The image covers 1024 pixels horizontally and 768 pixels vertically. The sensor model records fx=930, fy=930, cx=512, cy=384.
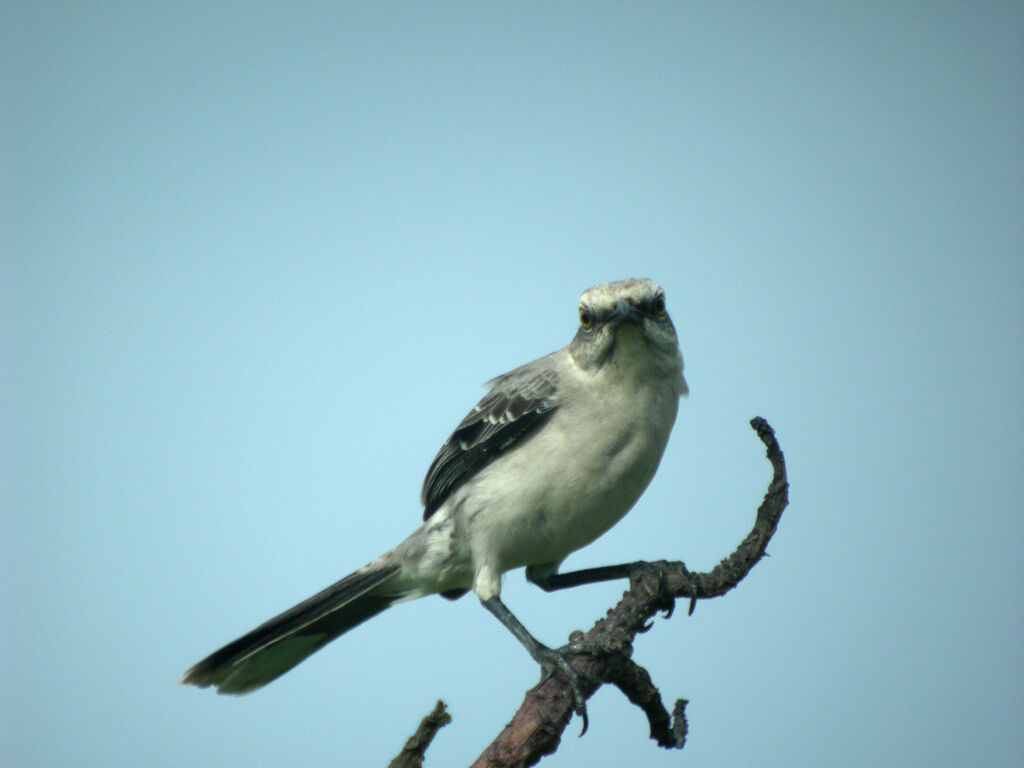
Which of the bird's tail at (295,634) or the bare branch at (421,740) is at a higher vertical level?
the bird's tail at (295,634)

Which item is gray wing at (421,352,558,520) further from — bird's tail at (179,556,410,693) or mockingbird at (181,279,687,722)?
bird's tail at (179,556,410,693)

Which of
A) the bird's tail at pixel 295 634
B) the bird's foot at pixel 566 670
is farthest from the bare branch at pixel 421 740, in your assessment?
the bird's tail at pixel 295 634

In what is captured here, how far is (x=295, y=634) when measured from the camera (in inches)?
201

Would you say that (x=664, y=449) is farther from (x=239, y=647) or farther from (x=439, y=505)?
(x=239, y=647)

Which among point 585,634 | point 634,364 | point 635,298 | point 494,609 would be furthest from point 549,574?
point 635,298

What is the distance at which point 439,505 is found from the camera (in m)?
5.36

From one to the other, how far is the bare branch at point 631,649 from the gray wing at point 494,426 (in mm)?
958

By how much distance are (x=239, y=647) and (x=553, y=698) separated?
1.93 meters

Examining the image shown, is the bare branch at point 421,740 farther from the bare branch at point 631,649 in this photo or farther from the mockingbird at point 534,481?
the mockingbird at point 534,481

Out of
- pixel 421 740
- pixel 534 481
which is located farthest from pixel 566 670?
pixel 534 481

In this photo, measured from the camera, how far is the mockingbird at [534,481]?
4.67 m

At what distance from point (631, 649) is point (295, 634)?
76.0 inches

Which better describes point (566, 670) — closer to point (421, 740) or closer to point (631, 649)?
point (631, 649)

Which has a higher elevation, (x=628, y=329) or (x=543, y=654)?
(x=628, y=329)
